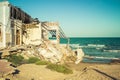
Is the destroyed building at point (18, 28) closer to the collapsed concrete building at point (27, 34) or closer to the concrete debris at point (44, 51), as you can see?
the collapsed concrete building at point (27, 34)

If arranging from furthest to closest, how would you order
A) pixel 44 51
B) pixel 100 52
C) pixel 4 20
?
pixel 100 52, pixel 44 51, pixel 4 20

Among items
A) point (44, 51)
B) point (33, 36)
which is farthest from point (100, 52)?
point (44, 51)

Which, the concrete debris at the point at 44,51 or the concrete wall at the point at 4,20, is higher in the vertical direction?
the concrete wall at the point at 4,20

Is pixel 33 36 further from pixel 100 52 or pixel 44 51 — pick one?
pixel 100 52

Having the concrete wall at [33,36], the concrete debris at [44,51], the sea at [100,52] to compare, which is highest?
the concrete wall at [33,36]

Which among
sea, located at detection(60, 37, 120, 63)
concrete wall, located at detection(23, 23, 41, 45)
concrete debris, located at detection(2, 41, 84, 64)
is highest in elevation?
concrete wall, located at detection(23, 23, 41, 45)

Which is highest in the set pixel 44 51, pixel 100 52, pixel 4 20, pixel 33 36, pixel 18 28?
pixel 4 20

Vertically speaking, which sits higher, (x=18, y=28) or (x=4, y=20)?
(x=4, y=20)

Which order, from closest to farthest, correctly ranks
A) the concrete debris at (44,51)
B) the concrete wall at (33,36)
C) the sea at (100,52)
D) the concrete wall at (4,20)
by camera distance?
the concrete wall at (4,20) → the concrete debris at (44,51) → the concrete wall at (33,36) → the sea at (100,52)

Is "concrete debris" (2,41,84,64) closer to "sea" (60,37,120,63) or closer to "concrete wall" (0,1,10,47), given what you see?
"concrete wall" (0,1,10,47)

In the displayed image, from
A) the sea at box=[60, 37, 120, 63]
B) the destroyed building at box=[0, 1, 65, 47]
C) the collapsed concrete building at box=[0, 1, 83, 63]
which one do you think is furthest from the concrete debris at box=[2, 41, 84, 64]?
the sea at box=[60, 37, 120, 63]

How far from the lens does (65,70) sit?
17.3 metres

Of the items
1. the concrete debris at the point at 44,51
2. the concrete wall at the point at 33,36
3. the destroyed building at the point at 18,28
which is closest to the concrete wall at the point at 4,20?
the destroyed building at the point at 18,28

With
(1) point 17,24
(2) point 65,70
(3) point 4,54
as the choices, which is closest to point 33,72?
(2) point 65,70
